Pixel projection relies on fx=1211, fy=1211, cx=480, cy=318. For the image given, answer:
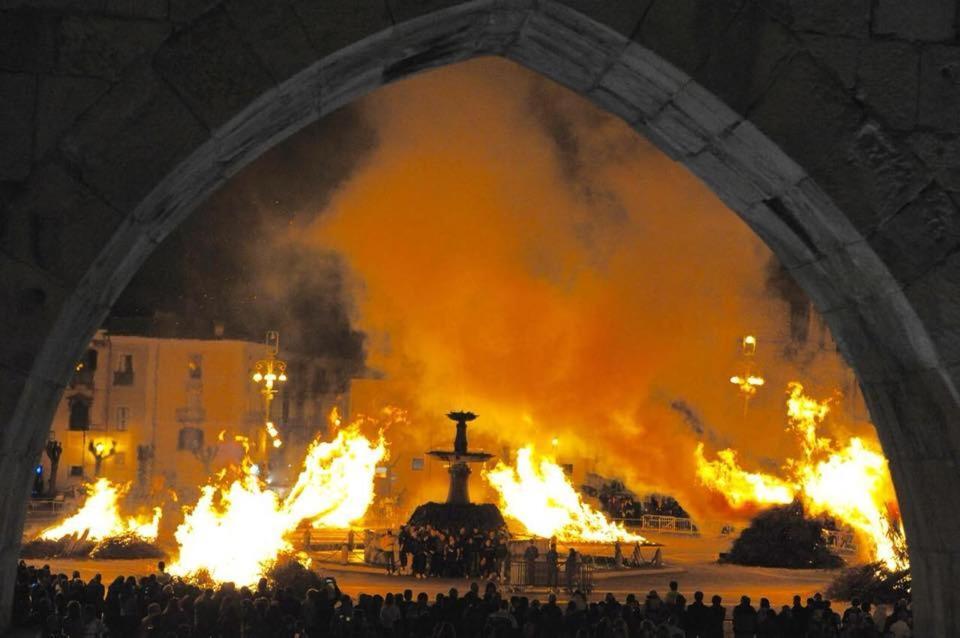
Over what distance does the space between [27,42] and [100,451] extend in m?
53.7

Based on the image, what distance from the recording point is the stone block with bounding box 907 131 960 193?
5.84m

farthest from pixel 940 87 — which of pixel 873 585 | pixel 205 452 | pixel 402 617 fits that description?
pixel 205 452

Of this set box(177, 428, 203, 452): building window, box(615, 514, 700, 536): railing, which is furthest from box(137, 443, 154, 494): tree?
box(615, 514, 700, 536): railing

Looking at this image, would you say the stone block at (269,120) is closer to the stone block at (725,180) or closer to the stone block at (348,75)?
the stone block at (348,75)

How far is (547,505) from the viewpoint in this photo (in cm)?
3731

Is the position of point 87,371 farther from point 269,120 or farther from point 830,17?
point 830,17

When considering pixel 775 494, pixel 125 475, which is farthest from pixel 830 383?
pixel 125 475

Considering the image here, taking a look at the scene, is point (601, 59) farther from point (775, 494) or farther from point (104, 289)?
point (775, 494)

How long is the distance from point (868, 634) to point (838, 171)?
763cm

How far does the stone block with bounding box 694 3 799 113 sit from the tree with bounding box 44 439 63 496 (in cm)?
4890

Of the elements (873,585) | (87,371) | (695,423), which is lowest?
(873,585)

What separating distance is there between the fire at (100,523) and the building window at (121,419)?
70.1 ft

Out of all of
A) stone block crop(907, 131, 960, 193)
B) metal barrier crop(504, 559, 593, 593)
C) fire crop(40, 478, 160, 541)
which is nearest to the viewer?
stone block crop(907, 131, 960, 193)

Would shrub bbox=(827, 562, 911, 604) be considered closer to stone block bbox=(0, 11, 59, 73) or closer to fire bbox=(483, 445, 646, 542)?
fire bbox=(483, 445, 646, 542)
